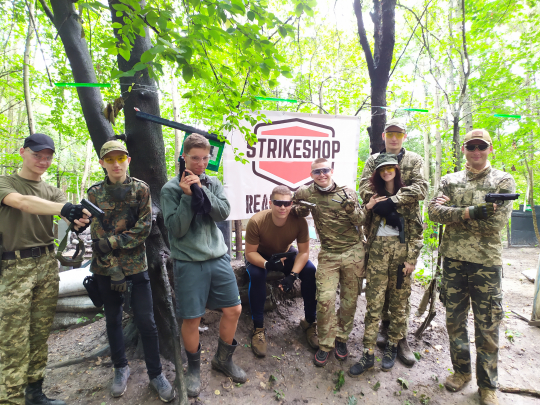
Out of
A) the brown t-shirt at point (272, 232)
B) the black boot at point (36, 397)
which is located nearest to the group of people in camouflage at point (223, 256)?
the black boot at point (36, 397)

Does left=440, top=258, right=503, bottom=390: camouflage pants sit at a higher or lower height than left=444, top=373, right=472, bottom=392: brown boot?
higher

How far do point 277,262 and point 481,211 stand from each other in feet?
6.70

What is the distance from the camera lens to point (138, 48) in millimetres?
2809

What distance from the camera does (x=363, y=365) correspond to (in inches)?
108

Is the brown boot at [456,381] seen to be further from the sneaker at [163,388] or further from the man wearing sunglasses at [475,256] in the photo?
the sneaker at [163,388]

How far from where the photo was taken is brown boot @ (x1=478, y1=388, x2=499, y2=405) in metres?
2.39

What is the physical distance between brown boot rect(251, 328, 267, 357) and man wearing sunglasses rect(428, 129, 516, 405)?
1.87m

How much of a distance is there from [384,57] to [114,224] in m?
3.80

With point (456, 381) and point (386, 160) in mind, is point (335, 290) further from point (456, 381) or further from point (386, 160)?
point (386, 160)

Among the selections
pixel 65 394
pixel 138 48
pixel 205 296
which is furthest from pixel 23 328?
pixel 138 48

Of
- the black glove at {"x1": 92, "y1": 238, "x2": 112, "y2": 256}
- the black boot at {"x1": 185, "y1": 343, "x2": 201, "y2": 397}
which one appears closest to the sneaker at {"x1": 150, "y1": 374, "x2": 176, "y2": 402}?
the black boot at {"x1": 185, "y1": 343, "x2": 201, "y2": 397}

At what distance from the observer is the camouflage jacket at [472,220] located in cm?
243

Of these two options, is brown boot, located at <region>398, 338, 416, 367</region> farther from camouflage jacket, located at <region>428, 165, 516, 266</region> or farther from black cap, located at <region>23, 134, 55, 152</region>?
black cap, located at <region>23, 134, 55, 152</region>

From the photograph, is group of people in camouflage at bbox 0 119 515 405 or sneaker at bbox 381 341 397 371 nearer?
group of people in camouflage at bbox 0 119 515 405
